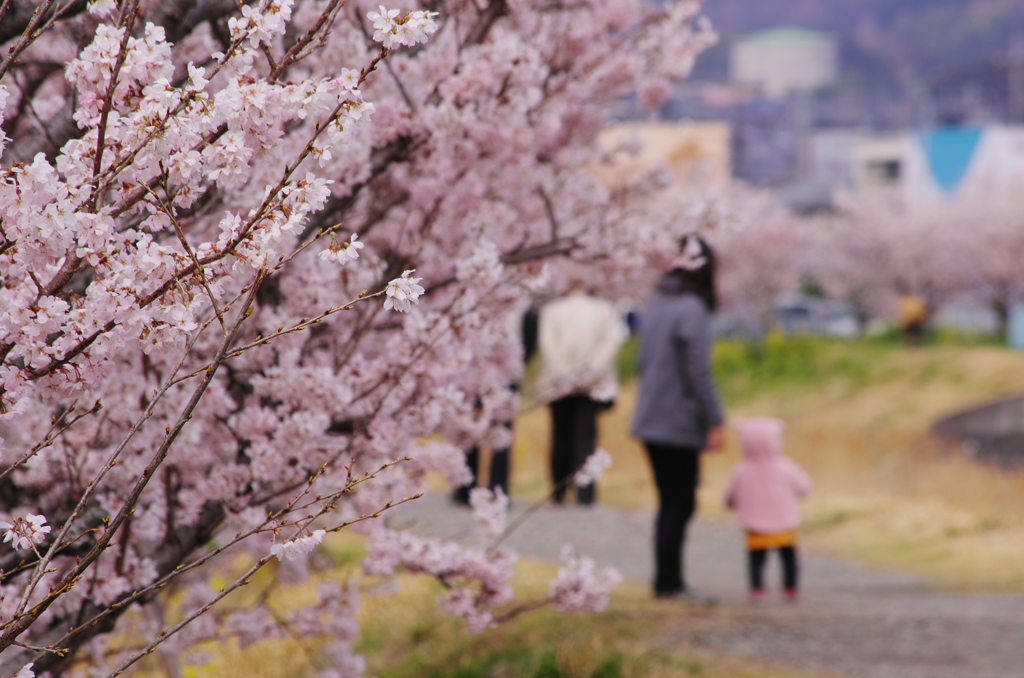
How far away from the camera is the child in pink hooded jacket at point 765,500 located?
6.51m

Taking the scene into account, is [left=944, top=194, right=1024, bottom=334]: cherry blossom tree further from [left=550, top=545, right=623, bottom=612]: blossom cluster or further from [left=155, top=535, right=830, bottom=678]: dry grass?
[left=550, top=545, right=623, bottom=612]: blossom cluster

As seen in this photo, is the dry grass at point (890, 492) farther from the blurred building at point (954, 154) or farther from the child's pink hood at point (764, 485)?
the blurred building at point (954, 154)

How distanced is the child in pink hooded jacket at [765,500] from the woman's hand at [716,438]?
0.86 metres

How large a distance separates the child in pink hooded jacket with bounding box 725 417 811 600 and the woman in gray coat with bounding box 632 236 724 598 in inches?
24.6

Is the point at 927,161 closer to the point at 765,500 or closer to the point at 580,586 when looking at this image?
the point at 765,500

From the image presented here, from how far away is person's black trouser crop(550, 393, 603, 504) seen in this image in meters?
9.18

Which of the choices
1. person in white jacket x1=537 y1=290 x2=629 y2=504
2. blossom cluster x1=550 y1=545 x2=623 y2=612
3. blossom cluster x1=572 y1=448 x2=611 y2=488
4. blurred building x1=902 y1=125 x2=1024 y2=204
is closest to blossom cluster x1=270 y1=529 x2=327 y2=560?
blossom cluster x1=550 y1=545 x2=623 y2=612

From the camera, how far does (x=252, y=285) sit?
1.80m

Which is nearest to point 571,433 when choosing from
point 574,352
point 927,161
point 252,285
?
point 574,352

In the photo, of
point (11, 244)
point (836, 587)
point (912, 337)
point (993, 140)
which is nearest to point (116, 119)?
point (11, 244)

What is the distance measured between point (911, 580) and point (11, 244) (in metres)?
7.39

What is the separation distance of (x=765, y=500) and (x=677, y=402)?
104cm

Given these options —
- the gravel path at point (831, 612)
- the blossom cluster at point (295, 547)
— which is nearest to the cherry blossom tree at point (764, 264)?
the gravel path at point (831, 612)

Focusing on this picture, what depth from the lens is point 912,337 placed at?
31297mm
